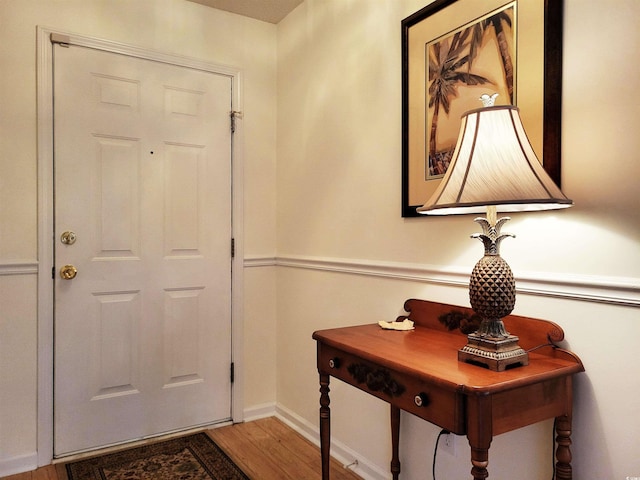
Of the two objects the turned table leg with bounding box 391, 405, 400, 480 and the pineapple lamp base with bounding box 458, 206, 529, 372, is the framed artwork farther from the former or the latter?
the turned table leg with bounding box 391, 405, 400, 480

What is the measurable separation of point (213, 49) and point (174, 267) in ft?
4.04

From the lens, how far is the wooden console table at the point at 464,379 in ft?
3.48

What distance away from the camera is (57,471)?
210cm

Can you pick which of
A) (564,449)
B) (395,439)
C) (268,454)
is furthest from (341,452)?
(564,449)

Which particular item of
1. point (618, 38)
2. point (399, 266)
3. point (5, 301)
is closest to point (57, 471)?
point (5, 301)

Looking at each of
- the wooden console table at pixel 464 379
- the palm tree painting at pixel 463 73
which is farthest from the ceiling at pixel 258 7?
the wooden console table at pixel 464 379

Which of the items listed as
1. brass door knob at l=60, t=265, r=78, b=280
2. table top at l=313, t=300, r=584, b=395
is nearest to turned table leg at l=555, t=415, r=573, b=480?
table top at l=313, t=300, r=584, b=395

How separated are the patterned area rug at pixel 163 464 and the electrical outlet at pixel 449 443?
92cm

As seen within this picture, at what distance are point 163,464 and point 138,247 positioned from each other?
1.04 m

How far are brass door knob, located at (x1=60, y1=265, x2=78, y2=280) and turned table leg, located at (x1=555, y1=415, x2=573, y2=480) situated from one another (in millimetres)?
2078

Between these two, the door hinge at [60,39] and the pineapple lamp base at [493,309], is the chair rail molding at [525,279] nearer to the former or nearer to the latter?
the pineapple lamp base at [493,309]

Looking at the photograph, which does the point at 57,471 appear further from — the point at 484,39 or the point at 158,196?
the point at 484,39

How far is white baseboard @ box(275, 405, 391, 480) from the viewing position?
1.98 meters

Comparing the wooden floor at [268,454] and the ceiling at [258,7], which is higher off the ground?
the ceiling at [258,7]
